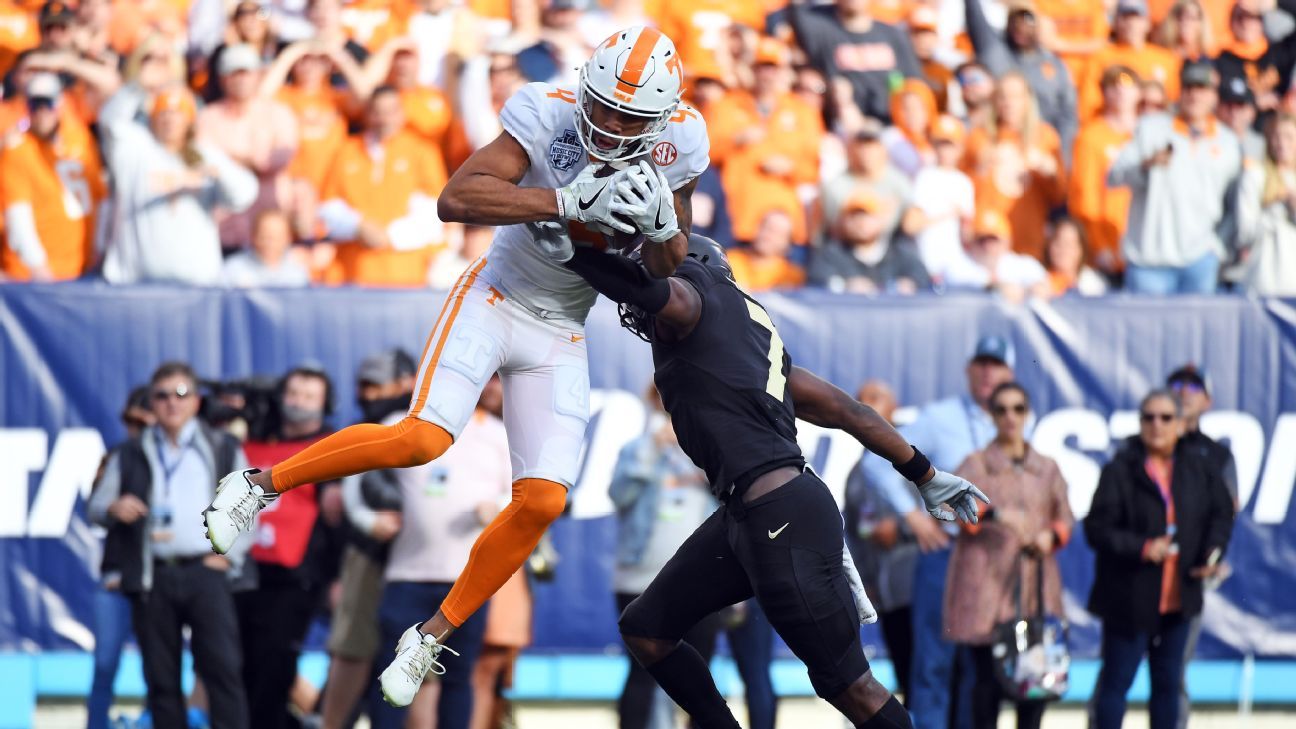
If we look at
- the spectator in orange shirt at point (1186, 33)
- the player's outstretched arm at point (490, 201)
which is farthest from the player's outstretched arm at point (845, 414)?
the spectator in orange shirt at point (1186, 33)

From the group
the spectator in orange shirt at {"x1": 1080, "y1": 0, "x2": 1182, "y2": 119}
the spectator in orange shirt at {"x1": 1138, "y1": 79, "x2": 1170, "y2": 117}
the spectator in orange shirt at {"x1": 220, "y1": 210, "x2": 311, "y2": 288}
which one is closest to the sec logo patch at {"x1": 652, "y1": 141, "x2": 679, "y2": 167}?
the spectator in orange shirt at {"x1": 220, "y1": 210, "x2": 311, "y2": 288}

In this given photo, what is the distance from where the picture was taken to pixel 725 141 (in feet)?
35.4

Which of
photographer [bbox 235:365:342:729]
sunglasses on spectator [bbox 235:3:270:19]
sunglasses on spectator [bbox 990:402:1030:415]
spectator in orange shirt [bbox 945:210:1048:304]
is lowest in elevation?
photographer [bbox 235:365:342:729]

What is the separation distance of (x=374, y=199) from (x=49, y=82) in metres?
1.75

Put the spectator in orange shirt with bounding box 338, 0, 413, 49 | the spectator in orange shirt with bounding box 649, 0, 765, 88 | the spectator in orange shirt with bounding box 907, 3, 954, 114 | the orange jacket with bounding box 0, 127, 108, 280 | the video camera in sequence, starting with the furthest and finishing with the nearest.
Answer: the spectator in orange shirt with bounding box 907, 3, 954, 114 → the spectator in orange shirt with bounding box 649, 0, 765, 88 → the spectator in orange shirt with bounding box 338, 0, 413, 49 → the orange jacket with bounding box 0, 127, 108, 280 → the video camera

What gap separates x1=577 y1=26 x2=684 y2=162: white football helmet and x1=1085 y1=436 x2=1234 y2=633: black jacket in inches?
143

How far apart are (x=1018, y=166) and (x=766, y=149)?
5.08 feet

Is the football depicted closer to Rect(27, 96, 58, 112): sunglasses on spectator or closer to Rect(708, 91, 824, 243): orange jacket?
Rect(708, 91, 824, 243): orange jacket

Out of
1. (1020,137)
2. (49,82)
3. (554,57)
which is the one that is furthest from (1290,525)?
(49,82)

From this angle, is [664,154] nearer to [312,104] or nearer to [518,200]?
[518,200]

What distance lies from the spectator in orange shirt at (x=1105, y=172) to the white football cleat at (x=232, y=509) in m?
6.61

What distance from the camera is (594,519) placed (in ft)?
31.4

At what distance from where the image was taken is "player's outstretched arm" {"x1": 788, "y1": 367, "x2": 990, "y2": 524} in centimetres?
586

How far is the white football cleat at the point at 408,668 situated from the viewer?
5.75 metres
